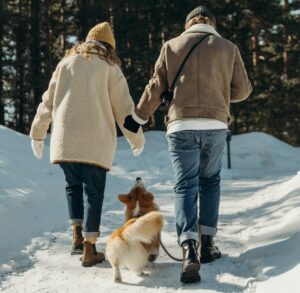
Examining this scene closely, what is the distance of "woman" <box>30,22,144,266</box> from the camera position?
12.6ft

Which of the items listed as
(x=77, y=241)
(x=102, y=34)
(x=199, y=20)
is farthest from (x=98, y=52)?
(x=77, y=241)

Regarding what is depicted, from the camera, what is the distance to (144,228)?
3.26m

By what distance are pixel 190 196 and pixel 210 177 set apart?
335 millimetres

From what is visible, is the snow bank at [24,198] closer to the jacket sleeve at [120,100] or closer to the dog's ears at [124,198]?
the dog's ears at [124,198]

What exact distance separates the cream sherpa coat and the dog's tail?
776 mm

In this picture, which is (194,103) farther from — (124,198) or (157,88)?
(124,198)

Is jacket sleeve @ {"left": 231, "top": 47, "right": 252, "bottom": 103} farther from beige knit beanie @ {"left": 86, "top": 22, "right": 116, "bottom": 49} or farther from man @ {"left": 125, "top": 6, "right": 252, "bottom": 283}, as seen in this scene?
beige knit beanie @ {"left": 86, "top": 22, "right": 116, "bottom": 49}

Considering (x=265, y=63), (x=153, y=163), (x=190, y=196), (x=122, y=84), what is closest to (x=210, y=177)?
(x=190, y=196)

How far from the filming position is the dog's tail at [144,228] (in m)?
3.27

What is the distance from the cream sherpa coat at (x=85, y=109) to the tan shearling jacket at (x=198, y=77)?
0.46m

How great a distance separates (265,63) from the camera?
1041 inches

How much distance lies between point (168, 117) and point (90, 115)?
69cm

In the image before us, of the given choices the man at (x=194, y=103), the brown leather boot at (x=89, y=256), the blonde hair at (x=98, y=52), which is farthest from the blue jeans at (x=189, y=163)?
the blonde hair at (x=98, y=52)

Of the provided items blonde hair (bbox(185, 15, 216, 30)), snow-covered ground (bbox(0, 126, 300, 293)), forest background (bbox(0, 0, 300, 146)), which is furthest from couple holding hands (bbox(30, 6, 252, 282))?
forest background (bbox(0, 0, 300, 146))
